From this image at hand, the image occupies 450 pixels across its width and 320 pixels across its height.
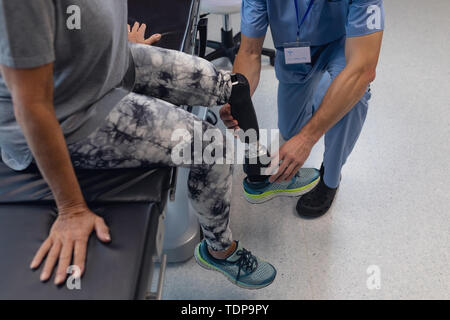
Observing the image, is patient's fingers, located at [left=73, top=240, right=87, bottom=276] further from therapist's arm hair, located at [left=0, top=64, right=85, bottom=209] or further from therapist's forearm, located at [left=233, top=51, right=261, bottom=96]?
therapist's forearm, located at [left=233, top=51, right=261, bottom=96]

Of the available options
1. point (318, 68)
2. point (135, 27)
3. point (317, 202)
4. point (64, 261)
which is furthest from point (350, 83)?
point (64, 261)

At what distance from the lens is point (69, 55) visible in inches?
29.7

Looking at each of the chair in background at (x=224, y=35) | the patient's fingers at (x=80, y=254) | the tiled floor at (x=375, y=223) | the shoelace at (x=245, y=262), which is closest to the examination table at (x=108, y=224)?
the patient's fingers at (x=80, y=254)

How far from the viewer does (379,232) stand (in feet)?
4.36

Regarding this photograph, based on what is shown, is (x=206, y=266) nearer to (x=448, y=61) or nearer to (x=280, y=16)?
(x=280, y=16)

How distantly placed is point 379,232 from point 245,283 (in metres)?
0.52

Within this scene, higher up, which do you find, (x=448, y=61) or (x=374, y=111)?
(x=448, y=61)

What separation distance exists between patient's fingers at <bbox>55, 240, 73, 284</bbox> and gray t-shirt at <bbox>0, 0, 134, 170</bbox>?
9.0 inches

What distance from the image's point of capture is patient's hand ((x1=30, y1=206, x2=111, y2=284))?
0.71 m

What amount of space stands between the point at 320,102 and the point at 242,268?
2.00ft

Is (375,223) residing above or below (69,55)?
below

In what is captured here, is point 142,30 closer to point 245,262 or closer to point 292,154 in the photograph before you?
point 292,154

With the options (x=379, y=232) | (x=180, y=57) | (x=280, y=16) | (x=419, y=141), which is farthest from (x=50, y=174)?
(x=419, y=141)

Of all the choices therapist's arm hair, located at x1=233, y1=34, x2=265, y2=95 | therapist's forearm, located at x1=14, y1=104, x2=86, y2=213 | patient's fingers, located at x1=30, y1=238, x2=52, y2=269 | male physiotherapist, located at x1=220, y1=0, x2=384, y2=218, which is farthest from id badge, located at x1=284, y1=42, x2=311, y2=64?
patient's fingers, located at x1=30, y1=238, x2=52, y2=269
